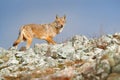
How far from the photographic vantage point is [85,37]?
32.3 metres

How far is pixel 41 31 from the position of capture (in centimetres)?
3741

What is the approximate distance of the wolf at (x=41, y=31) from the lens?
1405 inches

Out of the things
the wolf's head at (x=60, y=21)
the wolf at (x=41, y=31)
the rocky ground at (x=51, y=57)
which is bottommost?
the rocky ground at (x=51, y=57)

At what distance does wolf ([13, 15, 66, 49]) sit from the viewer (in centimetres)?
3569

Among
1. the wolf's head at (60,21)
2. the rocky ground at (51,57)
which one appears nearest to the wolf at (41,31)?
the wolf's head at (60,21)

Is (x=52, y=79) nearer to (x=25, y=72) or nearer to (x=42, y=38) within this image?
(x=25, y=72)

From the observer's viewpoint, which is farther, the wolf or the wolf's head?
the wolf's head

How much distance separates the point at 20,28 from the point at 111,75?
20925mm

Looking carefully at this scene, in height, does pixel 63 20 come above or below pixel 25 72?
above

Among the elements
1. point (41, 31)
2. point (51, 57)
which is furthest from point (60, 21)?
point (51, 57)

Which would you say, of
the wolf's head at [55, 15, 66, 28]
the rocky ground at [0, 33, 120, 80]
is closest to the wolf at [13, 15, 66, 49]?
the wolf's head at [55, 15, 66, 28]

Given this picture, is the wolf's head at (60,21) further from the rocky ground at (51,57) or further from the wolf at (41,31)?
the rocky ground at (51,57)

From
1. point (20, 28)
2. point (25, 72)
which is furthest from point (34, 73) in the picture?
point (20, 28)

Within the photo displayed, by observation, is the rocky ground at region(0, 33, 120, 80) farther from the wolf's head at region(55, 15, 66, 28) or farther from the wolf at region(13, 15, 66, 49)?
the wolf's head at region(55, 15, 66, 28)
